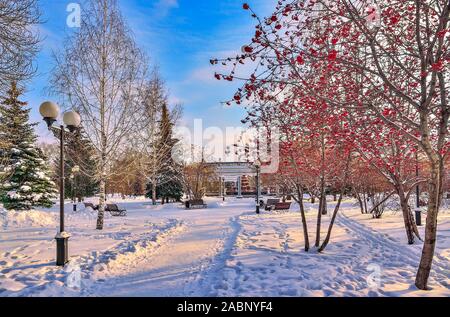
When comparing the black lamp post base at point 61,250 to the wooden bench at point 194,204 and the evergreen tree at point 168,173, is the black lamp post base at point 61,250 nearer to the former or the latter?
the wooden bench at point 194,204

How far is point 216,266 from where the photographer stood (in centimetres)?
637

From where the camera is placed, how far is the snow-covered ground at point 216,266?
4984 millimetres

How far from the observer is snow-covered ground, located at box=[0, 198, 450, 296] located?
16.4ft

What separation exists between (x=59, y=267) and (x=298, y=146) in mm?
6934

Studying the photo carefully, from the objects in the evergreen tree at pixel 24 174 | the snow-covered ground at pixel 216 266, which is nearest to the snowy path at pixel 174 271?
the snow-covered ground at pixel 216 266

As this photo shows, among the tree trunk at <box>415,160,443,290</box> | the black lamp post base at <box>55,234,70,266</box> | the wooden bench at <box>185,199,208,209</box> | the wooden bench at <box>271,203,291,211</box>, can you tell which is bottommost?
the wooden bench at <box>185,199,208,209</box>

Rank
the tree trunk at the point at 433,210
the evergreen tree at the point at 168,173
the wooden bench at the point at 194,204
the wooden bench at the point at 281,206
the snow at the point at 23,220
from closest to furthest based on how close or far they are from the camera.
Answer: the tree trunk at the point at 433,210, the snow at the point at 23,220, the wooden bench at the point at 281,206, the wooden bench at the point at 194,204, the evergreen tree at the point at 168,173

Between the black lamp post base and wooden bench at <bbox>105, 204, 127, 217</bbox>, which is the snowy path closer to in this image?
the black lamp post base

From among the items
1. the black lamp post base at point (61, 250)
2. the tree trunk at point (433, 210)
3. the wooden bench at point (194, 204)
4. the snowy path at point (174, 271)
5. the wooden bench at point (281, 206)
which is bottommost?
the wooden bench at point (194, 204)

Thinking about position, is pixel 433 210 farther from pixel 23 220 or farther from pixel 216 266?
pixel 23 220

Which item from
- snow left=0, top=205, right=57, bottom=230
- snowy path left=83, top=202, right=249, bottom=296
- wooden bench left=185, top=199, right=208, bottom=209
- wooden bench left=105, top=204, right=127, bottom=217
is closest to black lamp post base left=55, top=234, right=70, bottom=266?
snowy path left=83, top=202, right=249, bottom=296

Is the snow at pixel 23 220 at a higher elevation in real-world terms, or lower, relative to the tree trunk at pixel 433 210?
lower

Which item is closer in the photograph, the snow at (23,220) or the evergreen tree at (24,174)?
the snow at (23,220)
